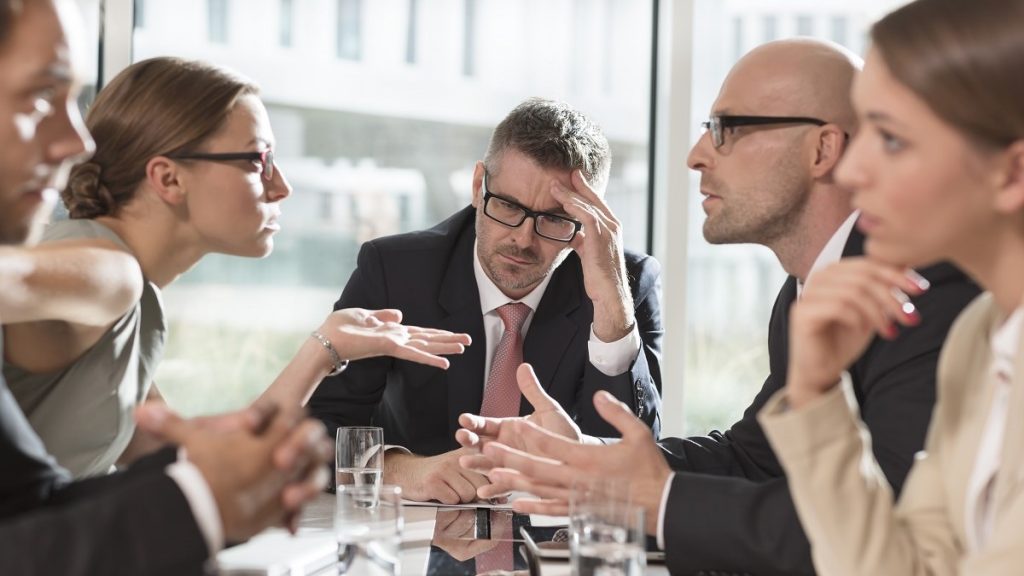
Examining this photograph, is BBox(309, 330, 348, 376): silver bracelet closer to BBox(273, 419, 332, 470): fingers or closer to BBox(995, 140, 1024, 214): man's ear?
BBox(273, 419, 332, 470): fingers

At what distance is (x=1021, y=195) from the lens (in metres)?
1.51

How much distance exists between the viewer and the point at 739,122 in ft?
9.17

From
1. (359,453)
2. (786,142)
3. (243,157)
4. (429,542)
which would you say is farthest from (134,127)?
(786,142)

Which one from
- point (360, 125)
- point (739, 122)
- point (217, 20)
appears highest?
point (217, 20)

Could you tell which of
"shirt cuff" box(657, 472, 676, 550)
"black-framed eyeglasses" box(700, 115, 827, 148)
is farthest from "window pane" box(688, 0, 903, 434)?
"shirt cuff" box(657, 472, 676, 550)

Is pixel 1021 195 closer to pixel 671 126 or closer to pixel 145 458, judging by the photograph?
pixel 145 458

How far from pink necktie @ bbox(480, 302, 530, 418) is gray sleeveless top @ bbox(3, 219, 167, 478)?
112 centimetres

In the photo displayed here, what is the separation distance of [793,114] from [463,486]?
1.19 meters

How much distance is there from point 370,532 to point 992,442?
3.08ft

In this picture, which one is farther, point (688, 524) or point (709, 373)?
point (709, 373)

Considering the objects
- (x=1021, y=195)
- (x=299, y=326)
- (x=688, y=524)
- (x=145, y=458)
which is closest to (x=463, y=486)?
(x=688, y=524)

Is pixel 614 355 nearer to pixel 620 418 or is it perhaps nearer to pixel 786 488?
pixel 620 418

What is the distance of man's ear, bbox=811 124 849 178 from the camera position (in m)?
2.69

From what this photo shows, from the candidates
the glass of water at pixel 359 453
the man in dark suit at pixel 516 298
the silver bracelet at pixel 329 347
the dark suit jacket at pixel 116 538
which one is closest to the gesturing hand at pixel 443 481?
the glass of water at pixel 359 453
